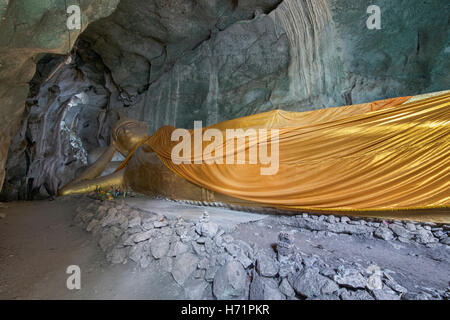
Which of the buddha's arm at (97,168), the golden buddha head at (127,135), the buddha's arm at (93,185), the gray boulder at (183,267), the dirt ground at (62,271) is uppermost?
the golden buddha head at (127,135)

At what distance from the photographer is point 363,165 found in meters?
2.23

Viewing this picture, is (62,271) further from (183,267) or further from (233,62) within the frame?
(233,62)

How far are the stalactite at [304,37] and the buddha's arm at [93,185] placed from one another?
5.06 m

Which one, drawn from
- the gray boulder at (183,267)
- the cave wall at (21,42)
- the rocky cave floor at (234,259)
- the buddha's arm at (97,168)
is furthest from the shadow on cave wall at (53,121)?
the gray boulder at (183,267)

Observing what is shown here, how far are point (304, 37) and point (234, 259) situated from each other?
218 inches

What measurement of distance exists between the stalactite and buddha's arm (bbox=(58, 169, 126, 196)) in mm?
5062

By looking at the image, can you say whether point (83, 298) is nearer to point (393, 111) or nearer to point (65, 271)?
point (65, 271)

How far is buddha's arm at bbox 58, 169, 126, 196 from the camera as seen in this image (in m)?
4.77

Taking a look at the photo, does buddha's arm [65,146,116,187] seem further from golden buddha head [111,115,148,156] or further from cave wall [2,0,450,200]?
cave wall [2,0,450,200]

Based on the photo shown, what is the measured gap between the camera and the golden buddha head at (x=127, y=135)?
213 inches

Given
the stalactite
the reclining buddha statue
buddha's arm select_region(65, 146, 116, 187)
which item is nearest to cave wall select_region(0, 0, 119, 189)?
the reclining buddha statue

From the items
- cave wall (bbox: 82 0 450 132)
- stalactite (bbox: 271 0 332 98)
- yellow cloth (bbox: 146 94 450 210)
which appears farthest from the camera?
stalactite (bbox: 271 0 332 98)

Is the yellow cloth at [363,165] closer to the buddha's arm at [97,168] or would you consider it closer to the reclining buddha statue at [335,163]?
the reclining buddha statue at [335,163]
